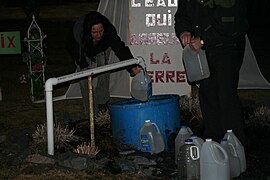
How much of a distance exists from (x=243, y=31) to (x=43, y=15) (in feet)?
103

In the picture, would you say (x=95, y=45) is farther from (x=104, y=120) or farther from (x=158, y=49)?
(x=158, y=49)

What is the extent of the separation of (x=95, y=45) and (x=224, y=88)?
6.35 ft

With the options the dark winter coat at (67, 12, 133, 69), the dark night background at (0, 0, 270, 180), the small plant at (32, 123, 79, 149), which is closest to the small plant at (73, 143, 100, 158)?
the small plant at (32, 123, 79, 149)

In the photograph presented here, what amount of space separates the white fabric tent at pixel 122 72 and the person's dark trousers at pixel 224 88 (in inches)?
137

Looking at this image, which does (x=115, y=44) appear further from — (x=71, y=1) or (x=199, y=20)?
(x=71, y=1)

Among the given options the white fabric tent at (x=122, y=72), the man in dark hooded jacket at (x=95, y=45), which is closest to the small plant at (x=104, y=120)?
the man in dark hooded jacket at (x=95, y=45)

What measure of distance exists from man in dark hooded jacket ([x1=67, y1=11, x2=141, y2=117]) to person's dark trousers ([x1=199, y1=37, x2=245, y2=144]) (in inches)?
43.5

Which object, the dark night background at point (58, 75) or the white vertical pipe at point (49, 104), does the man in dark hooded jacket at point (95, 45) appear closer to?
the dark night background at point (58, 75)

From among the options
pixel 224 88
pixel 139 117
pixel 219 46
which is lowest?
pixel 139 117

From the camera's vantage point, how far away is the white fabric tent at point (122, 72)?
10000 millimetres

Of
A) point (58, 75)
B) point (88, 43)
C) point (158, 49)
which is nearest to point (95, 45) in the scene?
point (88, 43)

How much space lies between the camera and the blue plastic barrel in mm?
6852

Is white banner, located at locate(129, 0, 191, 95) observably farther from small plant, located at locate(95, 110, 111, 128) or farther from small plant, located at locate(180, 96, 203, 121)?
small plant, located at locate(95, 110, 111, 128)

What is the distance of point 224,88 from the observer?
256 inches
